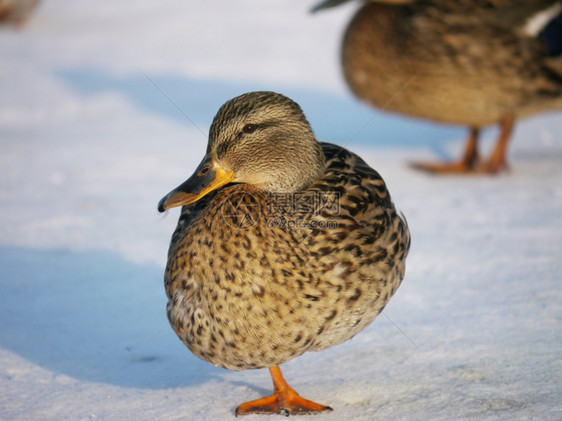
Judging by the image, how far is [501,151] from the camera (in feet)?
18.7

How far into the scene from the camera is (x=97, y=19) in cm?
1016

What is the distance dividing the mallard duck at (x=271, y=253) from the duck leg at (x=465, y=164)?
3.08 metres

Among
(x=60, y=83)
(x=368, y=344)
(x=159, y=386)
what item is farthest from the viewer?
(x=60, y=83)

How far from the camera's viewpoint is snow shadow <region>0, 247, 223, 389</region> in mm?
3150

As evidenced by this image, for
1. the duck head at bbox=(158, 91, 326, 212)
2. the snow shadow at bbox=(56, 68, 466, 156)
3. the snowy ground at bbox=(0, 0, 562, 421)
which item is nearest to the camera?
the duck head at bbox=(158, 91, 326, 212)

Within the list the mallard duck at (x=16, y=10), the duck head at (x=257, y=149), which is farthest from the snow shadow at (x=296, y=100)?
the duck head at (x=257, y=149)

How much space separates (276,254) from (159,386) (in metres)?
0.84

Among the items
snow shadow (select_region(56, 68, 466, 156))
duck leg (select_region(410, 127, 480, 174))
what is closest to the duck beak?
duck leg (select_region(410, 127, 480, 174))

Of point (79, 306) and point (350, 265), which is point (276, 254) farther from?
point (79, 306)

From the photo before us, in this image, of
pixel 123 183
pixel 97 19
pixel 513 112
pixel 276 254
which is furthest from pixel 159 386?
pixel 97 19

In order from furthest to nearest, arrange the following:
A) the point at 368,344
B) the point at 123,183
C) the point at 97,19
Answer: the point at 97,19 < the point at 123,183 < the point at 368,344

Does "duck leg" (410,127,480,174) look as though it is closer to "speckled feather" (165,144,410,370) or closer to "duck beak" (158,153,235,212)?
"speckled feather" (165,144,410,370)

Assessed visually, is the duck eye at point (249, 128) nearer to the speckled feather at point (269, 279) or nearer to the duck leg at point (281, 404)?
the speckled feather at point (269, 279)

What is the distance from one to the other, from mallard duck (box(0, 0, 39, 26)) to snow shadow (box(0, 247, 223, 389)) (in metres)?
5.69
